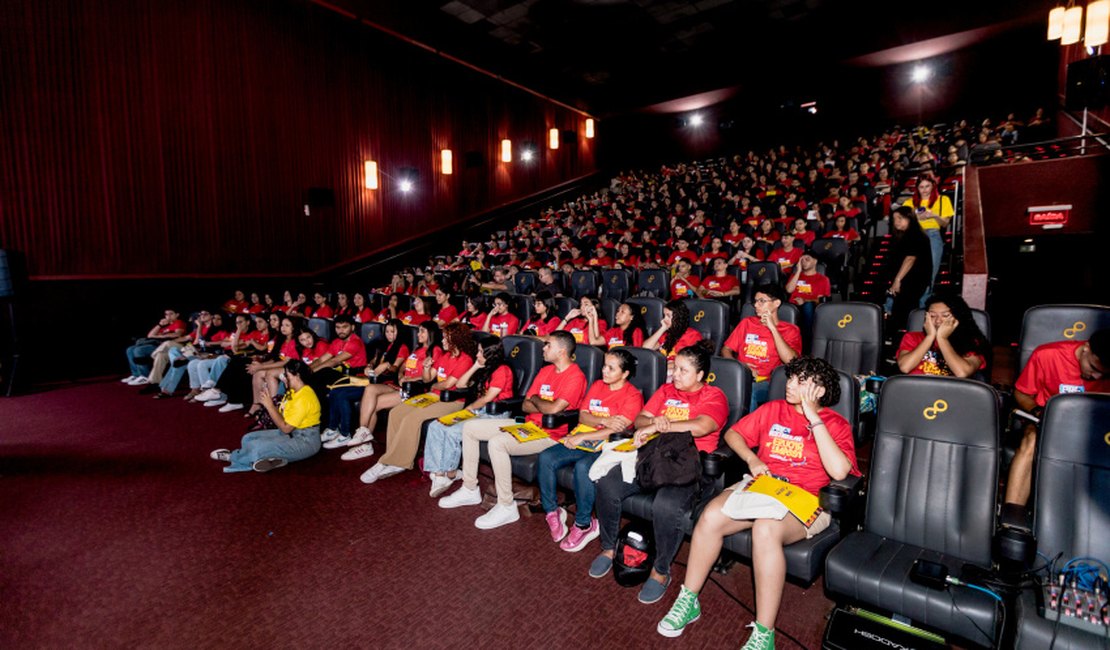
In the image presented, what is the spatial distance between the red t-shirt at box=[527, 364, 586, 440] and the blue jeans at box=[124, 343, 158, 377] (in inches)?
278

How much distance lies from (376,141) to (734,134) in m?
11.3

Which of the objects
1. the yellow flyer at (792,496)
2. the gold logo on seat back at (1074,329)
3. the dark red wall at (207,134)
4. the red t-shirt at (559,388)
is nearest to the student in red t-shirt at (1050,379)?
the gold logo on seat back at (1074,329)

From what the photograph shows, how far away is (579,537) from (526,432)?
0.71 metres

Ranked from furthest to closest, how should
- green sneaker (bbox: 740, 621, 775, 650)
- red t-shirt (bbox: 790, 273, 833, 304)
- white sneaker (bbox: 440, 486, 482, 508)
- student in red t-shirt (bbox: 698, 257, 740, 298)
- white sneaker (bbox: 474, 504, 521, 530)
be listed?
student in red t-shirt (bbox: 698, 257, 740, 298) → red t-shirt (bbox: 790, 273, 833, 304) → white sneaker (bbox: 440, 486, 482, 508) → white sneaker (bbox: 474, 504, 521, 530) → green sneaker (bbox: 740, 621, 775, 650)

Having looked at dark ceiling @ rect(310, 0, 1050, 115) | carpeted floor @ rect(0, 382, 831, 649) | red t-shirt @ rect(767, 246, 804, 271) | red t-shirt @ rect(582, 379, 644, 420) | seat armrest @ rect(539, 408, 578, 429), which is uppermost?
dark ceiling @ rect(310, 0, 1050, 115)

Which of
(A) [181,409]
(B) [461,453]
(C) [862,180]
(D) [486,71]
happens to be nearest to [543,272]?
(B) [461,453]

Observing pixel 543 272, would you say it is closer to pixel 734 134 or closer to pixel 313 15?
pixel 313 15

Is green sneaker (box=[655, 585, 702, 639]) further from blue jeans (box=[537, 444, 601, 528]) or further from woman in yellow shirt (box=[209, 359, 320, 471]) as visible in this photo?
woman in yellow shirt (box=[209, 359, 320, 471])

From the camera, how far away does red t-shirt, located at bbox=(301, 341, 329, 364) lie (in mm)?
5862

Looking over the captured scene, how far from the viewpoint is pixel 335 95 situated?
10812 millimetres

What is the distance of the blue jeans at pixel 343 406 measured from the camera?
15.7 ft

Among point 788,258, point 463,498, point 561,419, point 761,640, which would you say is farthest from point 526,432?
point 788,258

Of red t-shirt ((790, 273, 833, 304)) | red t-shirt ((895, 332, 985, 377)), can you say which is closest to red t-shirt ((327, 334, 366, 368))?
red t-shirt ((790, 273, 833, 304))

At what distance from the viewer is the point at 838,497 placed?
2082 millimetres
